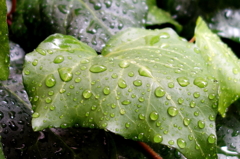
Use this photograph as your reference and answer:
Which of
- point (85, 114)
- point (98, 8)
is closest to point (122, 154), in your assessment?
point (85, 114)

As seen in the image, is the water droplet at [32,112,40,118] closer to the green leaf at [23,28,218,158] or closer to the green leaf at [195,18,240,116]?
the green leaf at [23,28,218,158]

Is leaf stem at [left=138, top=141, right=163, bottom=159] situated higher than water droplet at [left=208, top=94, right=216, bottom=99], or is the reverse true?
water droplet at [left=208, top=94, right=216, bottom=99]

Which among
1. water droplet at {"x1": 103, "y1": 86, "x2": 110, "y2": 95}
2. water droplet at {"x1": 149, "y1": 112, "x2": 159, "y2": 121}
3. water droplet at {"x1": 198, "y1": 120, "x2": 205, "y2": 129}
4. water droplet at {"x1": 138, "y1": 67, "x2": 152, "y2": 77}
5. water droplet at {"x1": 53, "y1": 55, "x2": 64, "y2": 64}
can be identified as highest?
water droplet at {"x1": 138, "y1": 67, "x2": 152, "y2": 77}

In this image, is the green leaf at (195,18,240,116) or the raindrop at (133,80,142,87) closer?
the raindrop at (133,80,142,87)

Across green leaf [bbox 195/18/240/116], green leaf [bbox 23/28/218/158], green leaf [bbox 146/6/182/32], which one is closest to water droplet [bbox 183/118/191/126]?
green leaf [bbox 23/28/218/158]

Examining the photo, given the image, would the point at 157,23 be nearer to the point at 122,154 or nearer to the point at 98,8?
the point at 98,8

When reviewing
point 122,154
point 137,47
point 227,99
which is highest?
point 137,47

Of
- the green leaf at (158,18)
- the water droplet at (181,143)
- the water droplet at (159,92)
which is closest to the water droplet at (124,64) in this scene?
the water droplet at (159,92)

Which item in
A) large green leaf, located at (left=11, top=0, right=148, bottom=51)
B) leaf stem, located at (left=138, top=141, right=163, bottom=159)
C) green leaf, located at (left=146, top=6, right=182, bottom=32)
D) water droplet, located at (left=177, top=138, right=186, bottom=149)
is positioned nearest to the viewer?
water droplet, located at (left=177, top=138, right=186, bottom=149)
